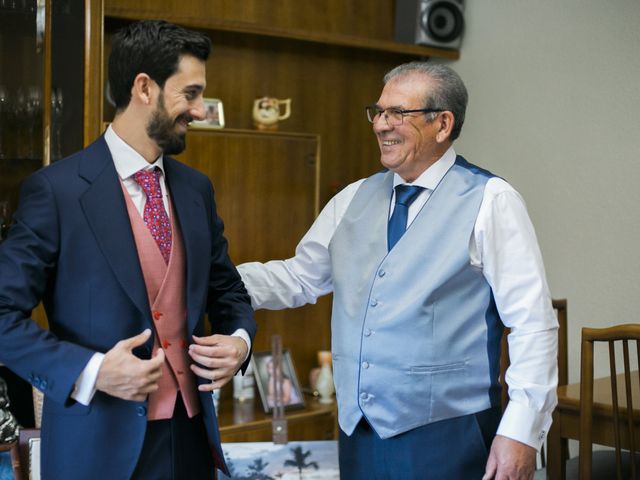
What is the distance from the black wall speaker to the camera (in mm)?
4047

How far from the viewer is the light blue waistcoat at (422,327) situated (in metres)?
1.86

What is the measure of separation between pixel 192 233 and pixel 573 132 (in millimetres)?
2448

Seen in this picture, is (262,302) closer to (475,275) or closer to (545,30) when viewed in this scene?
(475,275)

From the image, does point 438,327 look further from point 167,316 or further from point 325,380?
point 325,380

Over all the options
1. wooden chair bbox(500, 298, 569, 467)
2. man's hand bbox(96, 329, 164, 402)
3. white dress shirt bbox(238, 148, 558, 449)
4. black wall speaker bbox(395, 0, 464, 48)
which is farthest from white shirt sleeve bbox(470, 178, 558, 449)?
black wall speaker bbox(395, 0, 464, 48)

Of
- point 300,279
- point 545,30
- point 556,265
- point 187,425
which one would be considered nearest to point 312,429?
point 556,265

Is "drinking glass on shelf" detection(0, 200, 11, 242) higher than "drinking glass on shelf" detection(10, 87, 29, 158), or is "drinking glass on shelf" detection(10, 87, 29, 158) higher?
"drinking glass on shelf" detection(10, 87, 29, 158)

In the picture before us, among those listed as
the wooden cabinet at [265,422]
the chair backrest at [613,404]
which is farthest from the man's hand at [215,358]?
the wooden cabinet at [265,422]

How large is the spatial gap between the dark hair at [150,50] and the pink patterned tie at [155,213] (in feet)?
0.48

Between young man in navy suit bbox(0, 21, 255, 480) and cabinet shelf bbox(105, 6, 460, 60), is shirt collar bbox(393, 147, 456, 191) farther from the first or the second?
cabinet shelf bbox(105, 6, 460, 60)

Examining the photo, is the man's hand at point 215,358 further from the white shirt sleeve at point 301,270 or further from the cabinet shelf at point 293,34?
the cabinet shelf at point 293,34

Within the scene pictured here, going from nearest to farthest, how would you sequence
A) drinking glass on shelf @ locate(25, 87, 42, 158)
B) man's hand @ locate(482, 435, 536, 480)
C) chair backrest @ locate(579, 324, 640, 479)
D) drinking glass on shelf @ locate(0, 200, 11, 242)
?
1. man's hand @ locate(482, 435, 536, 480)
2. chair backrest @ locate(579, 324, 640, 479)
3. drinking glass on shelf @ locate(0, 200, 11, 242)
4. drinking glass on shelf @ locate(25, 87, 42, 158)

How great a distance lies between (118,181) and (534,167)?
8.60ft

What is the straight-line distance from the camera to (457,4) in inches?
161
